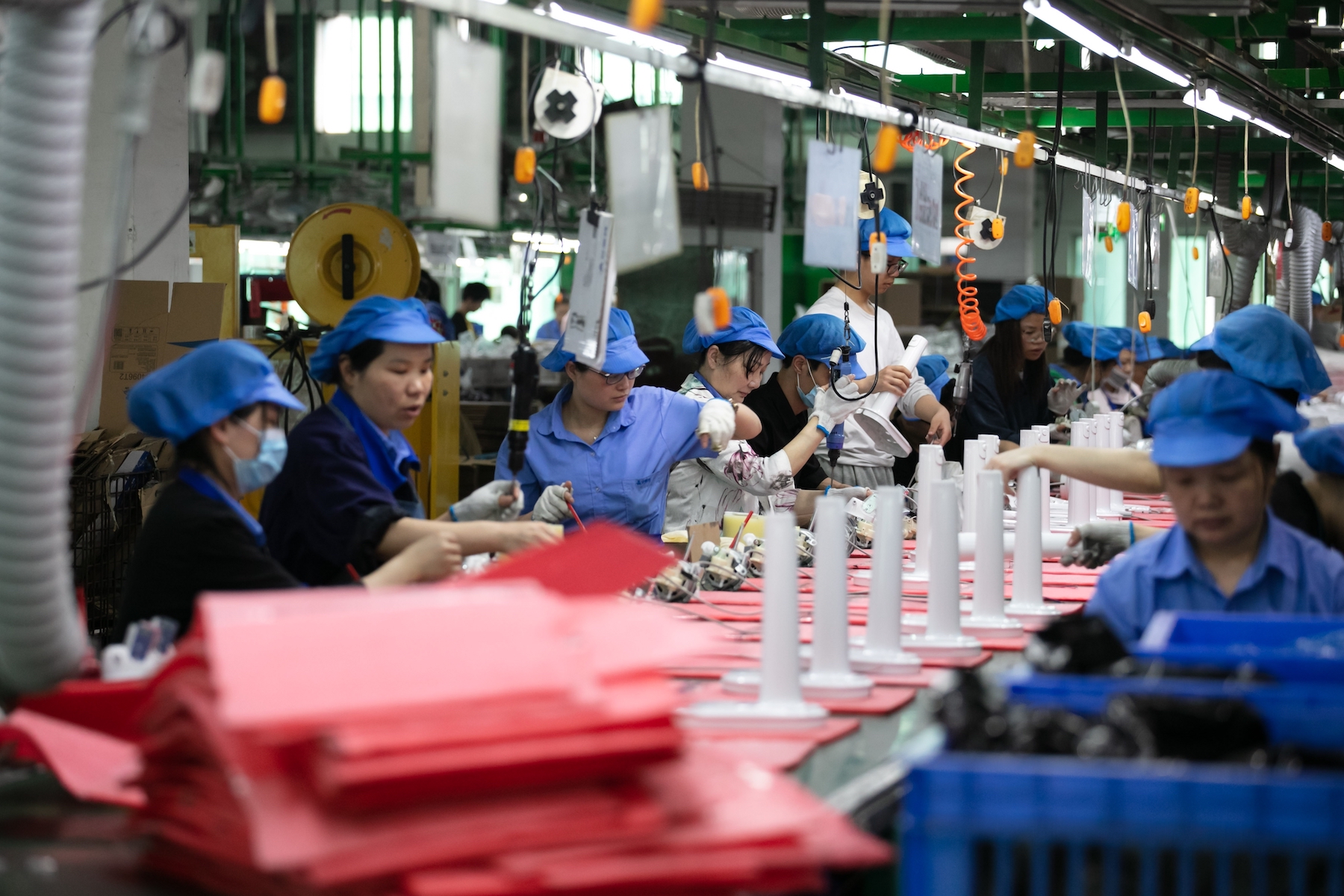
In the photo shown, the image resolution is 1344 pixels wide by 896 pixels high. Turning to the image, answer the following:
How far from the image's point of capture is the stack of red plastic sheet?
4.00 ft

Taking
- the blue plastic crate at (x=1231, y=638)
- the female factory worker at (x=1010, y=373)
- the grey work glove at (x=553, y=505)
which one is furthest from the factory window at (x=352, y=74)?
the blue plastic crate at (x=1231, y=638)

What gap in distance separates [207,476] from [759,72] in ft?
7.43

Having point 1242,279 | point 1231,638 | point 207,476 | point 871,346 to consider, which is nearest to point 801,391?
point 871,346

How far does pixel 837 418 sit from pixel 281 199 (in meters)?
8.24

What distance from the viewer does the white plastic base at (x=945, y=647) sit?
8.55ft

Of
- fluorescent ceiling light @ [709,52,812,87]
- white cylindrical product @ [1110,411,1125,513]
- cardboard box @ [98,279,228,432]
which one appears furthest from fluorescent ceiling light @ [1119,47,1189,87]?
cardboard box @ [98,279,228,432]

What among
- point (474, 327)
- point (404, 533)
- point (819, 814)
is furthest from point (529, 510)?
point (474, 327)

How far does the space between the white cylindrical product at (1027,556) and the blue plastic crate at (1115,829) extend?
1807 mm

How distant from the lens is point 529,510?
12.9ft

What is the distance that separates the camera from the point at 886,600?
2471 mm

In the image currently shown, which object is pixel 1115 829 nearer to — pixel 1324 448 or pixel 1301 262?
pixel 1324 448

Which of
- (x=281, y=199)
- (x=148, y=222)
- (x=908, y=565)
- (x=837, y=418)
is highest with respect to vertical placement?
(x=281, y=199)

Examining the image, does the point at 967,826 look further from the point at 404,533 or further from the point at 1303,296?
the point at 1303,296

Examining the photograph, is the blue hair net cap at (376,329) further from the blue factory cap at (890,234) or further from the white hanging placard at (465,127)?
the blue factory cap at (890,234)
